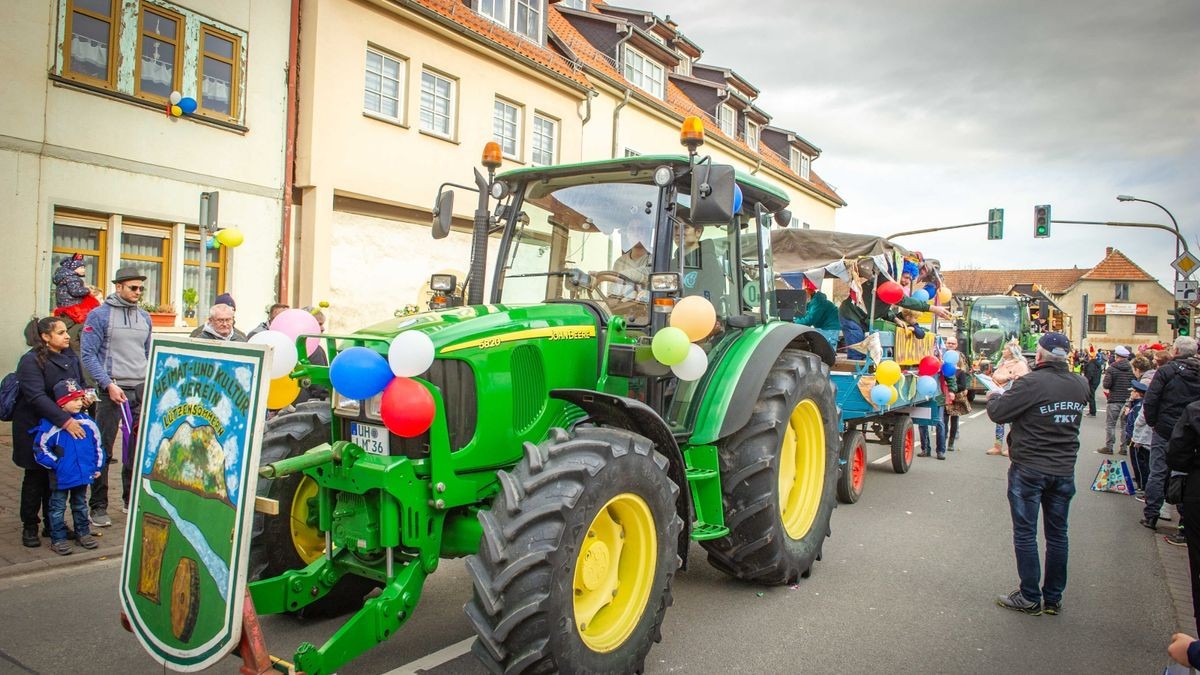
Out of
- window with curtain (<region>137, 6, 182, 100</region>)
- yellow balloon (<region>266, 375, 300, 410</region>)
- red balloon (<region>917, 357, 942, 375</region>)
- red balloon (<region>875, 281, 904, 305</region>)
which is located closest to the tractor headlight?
yellow balloon (<region>266, 375, 300, 410</region>)

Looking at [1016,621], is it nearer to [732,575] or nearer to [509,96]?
[732,575]

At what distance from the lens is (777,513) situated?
4.85 meters

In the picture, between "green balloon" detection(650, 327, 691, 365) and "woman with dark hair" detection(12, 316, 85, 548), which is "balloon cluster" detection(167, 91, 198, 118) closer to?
"woman with dark hair" detection(12, 316, 85, 548)

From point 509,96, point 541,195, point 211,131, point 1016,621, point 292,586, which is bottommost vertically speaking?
point 1016,621

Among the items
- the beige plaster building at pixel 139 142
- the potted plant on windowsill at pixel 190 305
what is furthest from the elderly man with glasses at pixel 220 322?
the potted plant on windowsill at pixel 190 305

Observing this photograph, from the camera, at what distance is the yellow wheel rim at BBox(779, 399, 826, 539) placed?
5.55 metres

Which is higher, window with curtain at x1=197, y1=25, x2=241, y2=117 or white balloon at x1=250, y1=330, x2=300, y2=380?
window with curtain at x1=197, y1=25, x2=241, y2=117

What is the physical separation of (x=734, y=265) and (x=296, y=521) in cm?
310

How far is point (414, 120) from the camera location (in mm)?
13836

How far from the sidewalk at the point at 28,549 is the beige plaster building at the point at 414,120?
5.82 meters

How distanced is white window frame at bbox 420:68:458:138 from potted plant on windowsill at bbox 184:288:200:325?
4.83 metres

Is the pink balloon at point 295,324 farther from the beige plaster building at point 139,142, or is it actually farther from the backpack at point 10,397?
the beige plaster building at point 139,142

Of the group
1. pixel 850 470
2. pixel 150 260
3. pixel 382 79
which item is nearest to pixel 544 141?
pixel 382 79

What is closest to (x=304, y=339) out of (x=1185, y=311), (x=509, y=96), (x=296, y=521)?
(x=296, y=521)
